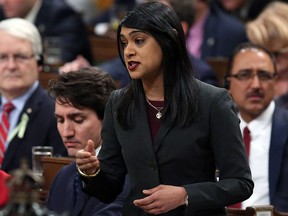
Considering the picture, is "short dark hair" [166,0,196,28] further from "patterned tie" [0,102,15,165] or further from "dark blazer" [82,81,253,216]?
"dark blazer" [82,81,253,216]

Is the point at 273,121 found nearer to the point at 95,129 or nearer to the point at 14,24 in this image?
the point at 95,129

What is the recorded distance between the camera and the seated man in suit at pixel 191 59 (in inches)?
225

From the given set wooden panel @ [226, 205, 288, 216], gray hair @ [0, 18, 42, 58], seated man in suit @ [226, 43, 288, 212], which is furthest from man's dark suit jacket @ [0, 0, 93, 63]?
wooden panel @ [226, 205, 288, 216]

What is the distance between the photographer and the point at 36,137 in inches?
194

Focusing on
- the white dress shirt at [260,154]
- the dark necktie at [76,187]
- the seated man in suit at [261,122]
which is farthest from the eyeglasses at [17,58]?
the dark necktie at [76,187]

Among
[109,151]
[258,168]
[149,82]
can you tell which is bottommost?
[258,168]

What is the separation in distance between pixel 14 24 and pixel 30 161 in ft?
2.72

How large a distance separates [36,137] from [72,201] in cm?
125

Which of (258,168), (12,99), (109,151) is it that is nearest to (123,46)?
(109,151)

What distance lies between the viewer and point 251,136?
468cm

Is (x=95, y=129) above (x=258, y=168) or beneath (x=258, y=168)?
above

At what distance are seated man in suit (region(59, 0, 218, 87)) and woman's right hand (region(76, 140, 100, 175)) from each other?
252 centimetres

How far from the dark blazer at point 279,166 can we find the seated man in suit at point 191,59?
3.53 feet

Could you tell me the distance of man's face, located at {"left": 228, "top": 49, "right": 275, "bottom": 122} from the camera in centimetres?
471
